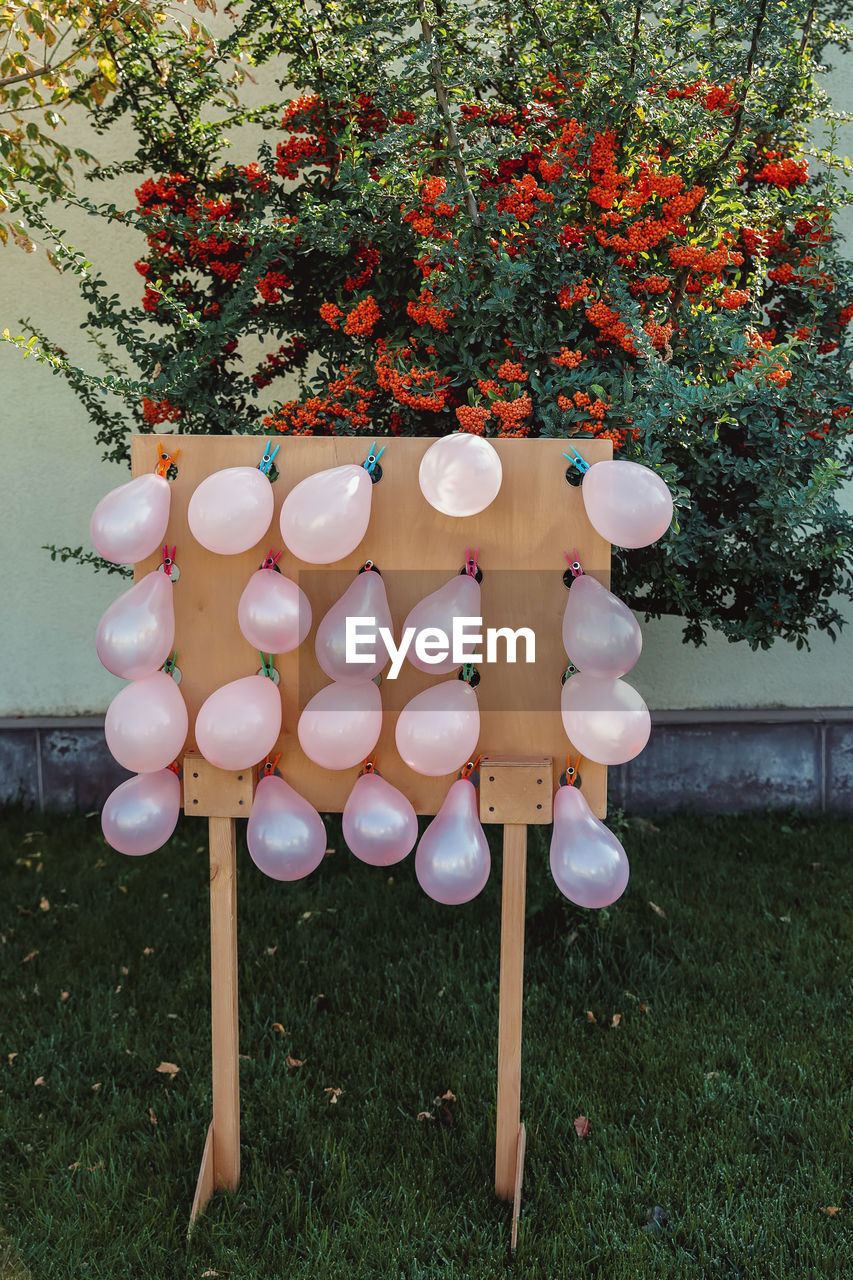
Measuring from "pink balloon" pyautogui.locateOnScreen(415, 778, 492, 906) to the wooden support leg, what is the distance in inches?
16.6

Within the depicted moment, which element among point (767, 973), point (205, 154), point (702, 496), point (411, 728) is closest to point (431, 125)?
point (205, 154)

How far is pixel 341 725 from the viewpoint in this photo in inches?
67.5

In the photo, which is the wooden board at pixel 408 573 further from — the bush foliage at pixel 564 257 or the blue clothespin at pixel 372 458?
the bush foliage at pixel 564 257

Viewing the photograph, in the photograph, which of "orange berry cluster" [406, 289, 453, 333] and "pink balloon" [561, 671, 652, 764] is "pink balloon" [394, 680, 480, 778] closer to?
"pink balloon" [561, 671, 652, 764]

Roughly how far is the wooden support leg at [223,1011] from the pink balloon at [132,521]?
567 millimetres

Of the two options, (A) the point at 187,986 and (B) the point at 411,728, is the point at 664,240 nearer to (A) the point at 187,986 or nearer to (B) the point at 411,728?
(B) the point at 411,728

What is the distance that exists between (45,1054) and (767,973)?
2.01m

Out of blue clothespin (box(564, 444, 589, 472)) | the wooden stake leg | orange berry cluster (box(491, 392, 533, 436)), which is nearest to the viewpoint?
blue clothespin (box(564, 444, 589, 472))

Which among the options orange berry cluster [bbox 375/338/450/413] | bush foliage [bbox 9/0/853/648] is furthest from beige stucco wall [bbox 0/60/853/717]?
orange berry cluster [bbox 375/338/450/413]

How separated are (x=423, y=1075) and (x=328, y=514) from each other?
4.82 feet

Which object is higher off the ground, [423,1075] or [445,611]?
[445,611]

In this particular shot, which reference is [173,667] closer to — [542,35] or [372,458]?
[372,458]

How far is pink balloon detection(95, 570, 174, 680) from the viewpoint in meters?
1.73

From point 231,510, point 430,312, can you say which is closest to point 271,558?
point 231,510
